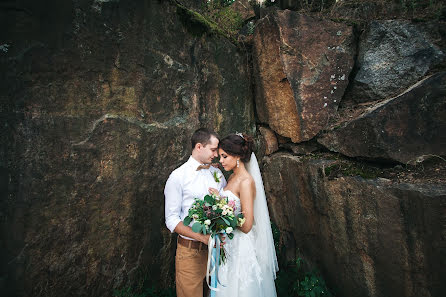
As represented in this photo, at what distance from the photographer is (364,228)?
9.09 ft

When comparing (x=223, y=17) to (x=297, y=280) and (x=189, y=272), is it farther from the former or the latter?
(x=297, y=280)

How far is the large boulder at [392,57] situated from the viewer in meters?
3.07

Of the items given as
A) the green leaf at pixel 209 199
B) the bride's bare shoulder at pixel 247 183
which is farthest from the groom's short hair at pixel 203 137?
the green leaf at pixel 209 199

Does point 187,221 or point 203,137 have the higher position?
point 203,137

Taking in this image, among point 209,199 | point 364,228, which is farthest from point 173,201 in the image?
point 364,228

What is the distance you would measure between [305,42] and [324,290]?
3.79 meters

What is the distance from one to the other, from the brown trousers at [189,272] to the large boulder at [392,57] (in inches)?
128

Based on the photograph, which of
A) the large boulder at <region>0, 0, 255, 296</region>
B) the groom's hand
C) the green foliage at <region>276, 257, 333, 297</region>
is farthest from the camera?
the green foliage at <region>276, 257, 333, 297</region>

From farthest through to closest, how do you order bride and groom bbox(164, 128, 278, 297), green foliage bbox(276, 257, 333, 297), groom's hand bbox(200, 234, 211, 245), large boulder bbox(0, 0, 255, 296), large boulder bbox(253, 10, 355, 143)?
1. large boulder bbox(253, 10, 355, 143)
2. green foliage bbox(276, 257, 333, 297)
3. bride and groom bbox(164, 128, 278, 297)
4. groom's hand bbox(200, 234, 211, 245)
5. large boulder bbox(0, 0, 255, 296)

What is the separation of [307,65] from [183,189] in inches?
107

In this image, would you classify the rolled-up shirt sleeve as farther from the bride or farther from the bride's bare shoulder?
the bride's bare shoulder

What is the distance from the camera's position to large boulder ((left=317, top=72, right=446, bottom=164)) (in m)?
2.40

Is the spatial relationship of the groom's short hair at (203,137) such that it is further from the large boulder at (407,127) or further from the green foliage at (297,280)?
the green foliage at (297,280)

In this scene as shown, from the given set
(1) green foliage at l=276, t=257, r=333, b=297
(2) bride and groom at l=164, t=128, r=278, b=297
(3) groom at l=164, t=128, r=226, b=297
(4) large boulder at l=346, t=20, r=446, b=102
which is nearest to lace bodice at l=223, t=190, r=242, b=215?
(2) bride and groom at l=164, t=128, r=278, b=297
